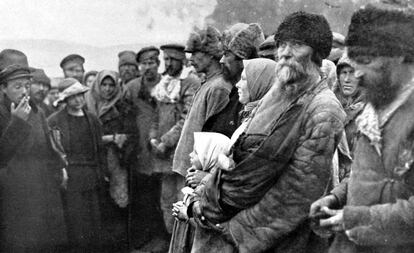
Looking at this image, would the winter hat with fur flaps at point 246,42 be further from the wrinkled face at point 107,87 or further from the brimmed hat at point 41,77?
the brimmed hat at point 41,77

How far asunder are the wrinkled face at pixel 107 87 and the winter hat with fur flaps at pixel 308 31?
223 inches

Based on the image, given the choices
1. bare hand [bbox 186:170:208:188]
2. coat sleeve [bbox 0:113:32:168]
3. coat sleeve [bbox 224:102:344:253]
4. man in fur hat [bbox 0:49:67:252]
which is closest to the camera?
coat sleeve [bbox 224:102:344:253]

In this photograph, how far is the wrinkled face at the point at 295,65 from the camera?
13.2ft

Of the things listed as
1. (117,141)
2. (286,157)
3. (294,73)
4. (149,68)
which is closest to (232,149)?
(286,157)

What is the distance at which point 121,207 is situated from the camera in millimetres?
9375

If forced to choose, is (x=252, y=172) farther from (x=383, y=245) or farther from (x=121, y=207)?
(x=121, y=207)

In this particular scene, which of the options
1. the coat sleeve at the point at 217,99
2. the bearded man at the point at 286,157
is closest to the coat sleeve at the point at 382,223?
the bearded man at the point at 286,157

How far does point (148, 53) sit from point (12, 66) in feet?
8.15

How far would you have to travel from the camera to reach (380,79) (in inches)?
128

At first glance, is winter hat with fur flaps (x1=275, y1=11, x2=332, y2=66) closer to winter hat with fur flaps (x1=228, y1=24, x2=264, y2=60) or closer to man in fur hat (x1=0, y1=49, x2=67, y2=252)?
winter hat with fur flaps (x1=228, y1=24, x2=264, y2=60)

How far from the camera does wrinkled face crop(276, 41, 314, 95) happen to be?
13.2 ft

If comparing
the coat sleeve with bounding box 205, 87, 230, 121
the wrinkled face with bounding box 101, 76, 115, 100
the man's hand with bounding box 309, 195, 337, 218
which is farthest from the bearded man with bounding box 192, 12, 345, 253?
the wrinkled face with bounding box 101, 76, 115, 100

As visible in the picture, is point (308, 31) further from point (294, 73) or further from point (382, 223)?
point (382, 223)

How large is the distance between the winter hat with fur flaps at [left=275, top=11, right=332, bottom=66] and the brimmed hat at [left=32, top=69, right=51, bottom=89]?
247 inches
